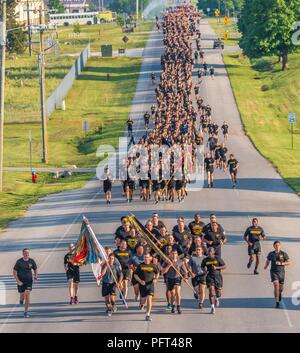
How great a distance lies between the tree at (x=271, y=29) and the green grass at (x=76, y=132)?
38.0 ft

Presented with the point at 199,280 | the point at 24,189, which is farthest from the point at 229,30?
the point at 199,280

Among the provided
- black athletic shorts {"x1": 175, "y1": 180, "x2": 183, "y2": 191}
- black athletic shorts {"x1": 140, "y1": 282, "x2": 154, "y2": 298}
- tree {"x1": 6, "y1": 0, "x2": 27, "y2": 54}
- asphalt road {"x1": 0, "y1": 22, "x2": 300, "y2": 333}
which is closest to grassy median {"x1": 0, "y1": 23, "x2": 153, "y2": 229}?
tree {"x1": 6, "y1": 0, "x2": 27, "y2": 54}

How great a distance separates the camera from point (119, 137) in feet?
245

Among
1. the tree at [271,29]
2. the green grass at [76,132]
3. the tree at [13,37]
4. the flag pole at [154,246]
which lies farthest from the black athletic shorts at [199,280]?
→ the tree at [13,37]

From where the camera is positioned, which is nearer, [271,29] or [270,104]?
[270,104]

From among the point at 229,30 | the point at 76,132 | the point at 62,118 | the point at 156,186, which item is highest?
the point at 229,30

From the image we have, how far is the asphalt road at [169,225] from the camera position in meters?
27.1

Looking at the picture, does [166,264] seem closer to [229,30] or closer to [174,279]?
[174,279]

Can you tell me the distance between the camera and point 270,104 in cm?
9519

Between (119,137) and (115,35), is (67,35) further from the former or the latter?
(119,137)

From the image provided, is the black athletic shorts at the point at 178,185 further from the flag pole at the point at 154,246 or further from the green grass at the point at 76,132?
the flag pole at the point at 154,246

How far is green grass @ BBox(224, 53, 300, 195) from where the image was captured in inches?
2562

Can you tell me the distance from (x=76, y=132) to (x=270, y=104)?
65.4 feet

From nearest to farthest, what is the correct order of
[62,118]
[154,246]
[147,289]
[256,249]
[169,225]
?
[147,289] → [154,246] → [256,249] → [169,225] → [62,118]
